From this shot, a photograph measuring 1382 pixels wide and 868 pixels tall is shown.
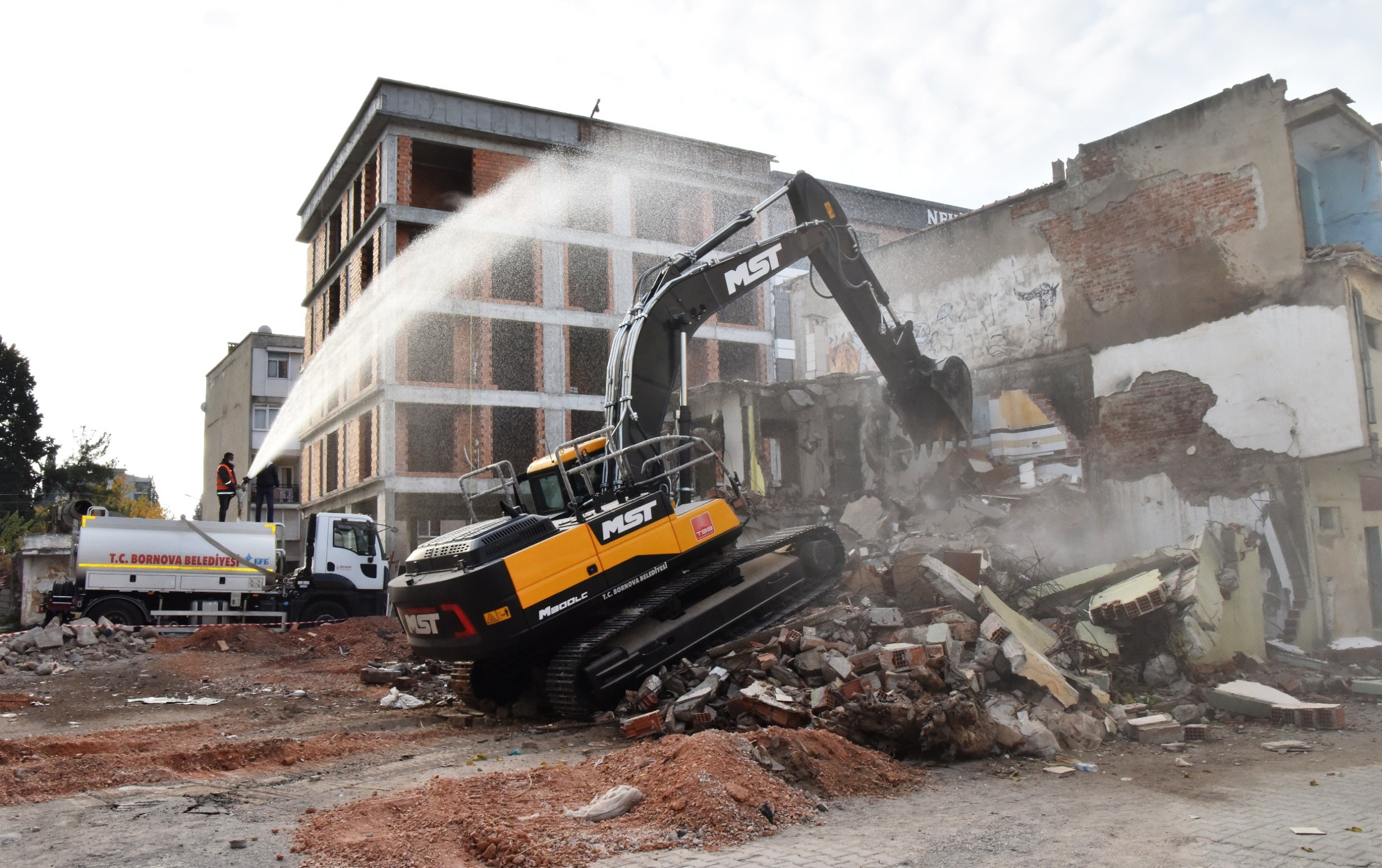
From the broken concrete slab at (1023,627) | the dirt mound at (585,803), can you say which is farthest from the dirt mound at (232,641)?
the broken concrete slab at (1023,627)

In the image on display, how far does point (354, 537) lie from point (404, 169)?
49.4 feet

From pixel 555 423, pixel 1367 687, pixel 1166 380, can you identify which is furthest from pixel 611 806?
pixel 555 423

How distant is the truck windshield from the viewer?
62.5 feet

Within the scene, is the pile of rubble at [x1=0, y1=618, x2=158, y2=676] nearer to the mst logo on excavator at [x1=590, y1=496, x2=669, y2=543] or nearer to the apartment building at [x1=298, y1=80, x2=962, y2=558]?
the mst logo on excavator at [x1=590, y1=496, x2=669, y2=543]

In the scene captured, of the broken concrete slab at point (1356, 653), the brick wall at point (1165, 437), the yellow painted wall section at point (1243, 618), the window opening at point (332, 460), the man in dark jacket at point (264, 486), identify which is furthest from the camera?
the window opening at point (332, 460)

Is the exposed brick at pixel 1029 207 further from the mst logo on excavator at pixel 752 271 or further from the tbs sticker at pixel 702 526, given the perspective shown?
the tbs sticker at pixel 702 526

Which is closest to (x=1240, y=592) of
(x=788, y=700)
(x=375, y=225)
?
(x=788, y=700)

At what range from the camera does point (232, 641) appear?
1620 cm

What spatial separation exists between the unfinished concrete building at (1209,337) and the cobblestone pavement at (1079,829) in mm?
7501

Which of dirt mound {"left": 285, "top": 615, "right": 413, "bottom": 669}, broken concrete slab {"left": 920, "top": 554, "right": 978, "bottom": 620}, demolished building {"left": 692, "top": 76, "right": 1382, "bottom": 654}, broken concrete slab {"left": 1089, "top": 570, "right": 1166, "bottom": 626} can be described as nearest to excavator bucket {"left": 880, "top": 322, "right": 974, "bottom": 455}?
demolished building {"left": 692, "top": 76, "right": 1382, "bottom": 654}

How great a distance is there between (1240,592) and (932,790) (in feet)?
20.4

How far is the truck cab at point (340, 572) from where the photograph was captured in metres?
18.7

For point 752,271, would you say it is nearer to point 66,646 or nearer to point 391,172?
point 66,646

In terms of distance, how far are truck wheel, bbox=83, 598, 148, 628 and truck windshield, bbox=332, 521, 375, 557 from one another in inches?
135
